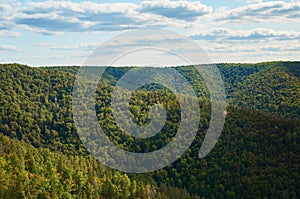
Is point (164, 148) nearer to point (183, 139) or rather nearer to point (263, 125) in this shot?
point (183, 139)

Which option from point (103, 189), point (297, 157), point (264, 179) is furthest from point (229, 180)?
point (103, 189)

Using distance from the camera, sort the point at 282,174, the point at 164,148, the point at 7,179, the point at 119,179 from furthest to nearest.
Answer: the point at 164,148
the point at 282,174
the point at 119,179
the point at 7,179

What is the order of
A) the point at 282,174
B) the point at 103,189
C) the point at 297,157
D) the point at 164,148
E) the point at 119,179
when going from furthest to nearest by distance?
the point at 164,148, the point at 297,157, the point at 282,174, the point at 119,179, the point at 103,189

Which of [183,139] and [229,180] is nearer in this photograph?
[229,180]

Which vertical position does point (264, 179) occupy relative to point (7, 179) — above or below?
below

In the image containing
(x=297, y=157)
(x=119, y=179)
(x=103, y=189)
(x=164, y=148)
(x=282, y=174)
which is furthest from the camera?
(x=164, y=148)

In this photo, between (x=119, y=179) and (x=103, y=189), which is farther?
(x=119, y=179)

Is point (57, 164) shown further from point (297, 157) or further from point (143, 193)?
point (297, 157)

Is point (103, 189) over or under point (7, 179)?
under

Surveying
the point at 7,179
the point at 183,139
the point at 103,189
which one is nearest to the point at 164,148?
the point at 183,139
